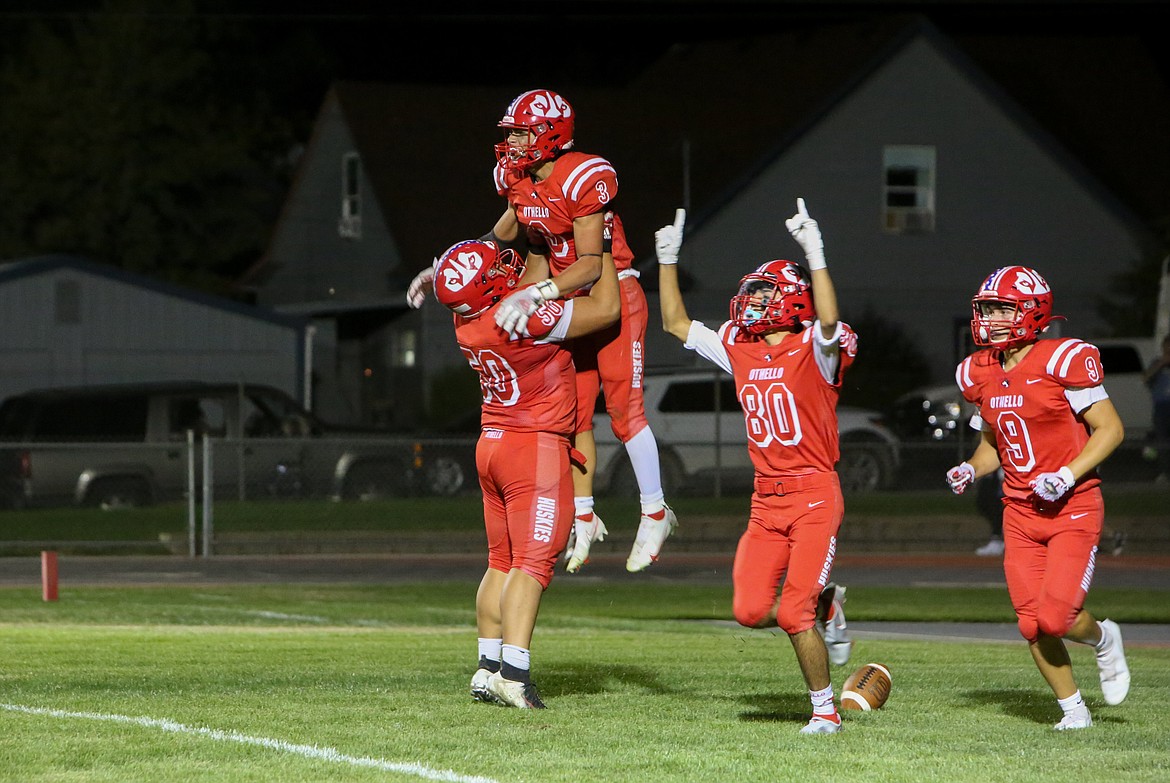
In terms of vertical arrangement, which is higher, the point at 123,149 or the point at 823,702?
the point at 123,149

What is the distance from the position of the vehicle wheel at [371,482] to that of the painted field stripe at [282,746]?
14825 millimetres

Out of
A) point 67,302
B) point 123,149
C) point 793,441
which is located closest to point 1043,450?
point 793,441

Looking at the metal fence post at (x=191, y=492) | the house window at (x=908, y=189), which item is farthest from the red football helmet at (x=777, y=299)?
the house window at (x=908, y=189)

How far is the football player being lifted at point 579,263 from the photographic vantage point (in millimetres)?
8648

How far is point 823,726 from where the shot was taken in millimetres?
8047

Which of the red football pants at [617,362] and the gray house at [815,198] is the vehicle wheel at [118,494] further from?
the red football pants at [617,362]

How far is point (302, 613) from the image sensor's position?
15.7m

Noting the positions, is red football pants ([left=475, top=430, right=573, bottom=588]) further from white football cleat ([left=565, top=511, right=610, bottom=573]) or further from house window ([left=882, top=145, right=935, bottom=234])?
house window ([left=882, top=145, right=935, bottom=234])

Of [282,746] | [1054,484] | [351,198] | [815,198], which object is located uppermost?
[351,198]

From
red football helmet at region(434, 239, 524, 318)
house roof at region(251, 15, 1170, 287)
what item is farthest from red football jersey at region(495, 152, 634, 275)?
house roof at region(251, 15, 1170, 287)

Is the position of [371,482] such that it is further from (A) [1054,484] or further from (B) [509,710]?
(A) [1054,484]

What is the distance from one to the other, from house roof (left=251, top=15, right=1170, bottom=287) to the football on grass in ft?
81.9

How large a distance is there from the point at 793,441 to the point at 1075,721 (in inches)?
73.6

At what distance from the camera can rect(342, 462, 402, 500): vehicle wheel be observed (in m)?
23.3
